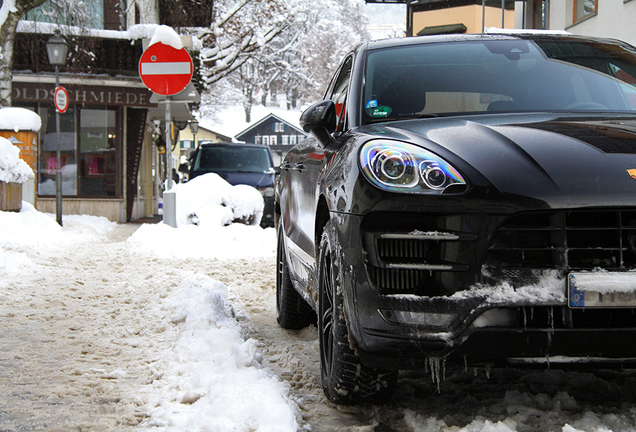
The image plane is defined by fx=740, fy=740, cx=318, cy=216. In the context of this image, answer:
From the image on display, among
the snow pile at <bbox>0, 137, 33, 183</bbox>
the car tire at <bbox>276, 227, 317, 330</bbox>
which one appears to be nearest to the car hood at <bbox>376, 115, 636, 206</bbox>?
the car tire at <bbox>276, 227, 317, 330</bbox>

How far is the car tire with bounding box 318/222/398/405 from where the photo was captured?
2.69 m

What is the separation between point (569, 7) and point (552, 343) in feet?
62.5

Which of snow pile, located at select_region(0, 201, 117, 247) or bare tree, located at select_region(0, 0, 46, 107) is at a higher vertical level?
bare tree, located at select_region(0, 0, 46, 107)

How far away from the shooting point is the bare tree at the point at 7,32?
1326 centimetres

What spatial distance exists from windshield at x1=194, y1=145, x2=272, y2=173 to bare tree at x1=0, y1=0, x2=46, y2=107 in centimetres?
373

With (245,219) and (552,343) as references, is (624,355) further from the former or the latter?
(245,219)

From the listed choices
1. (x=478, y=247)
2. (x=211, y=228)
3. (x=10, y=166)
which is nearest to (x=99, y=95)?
(x=10, y=166)

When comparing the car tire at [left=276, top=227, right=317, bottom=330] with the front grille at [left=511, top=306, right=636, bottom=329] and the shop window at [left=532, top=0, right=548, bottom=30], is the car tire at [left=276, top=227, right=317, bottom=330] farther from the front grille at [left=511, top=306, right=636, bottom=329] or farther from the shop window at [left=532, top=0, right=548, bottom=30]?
the shop window at [left=532, top=0, right=548, bottom=30]

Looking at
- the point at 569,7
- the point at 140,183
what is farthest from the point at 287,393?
A: the point at 140,183

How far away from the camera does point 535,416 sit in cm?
271

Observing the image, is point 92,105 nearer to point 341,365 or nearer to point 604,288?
point 341,365

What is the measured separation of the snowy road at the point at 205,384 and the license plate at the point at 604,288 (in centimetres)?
43

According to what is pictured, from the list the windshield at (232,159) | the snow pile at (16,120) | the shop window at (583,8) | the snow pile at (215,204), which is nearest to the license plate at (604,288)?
the snow pile at (215,204)

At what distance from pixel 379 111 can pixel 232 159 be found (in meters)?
11.3
